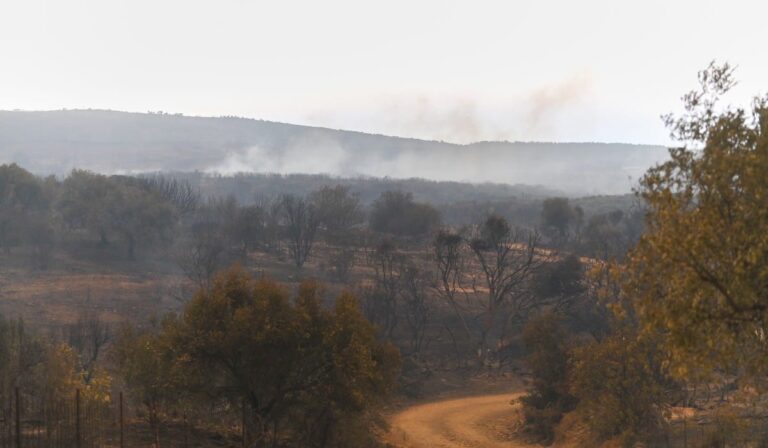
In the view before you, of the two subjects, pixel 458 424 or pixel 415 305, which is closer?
pixel 458 424

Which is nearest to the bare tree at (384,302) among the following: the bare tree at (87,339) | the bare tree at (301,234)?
the bare tree at (301,234)

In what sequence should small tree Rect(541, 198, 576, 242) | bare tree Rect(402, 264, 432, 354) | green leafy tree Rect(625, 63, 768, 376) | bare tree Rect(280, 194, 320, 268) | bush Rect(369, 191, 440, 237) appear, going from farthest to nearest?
small tree Rect(541, 198, 576, 242)
bush Rect(369, 191, 440, 237)
bare tree Rect(280, 194, 320, 268)
bare tree Rect(402, 264, 432, 354)
green leafy tree Rect(625, 63, 768, 376)

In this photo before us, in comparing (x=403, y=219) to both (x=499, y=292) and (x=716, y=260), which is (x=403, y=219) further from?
(x=716, y=260)

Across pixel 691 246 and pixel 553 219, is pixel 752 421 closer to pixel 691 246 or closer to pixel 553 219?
pixel 691 246

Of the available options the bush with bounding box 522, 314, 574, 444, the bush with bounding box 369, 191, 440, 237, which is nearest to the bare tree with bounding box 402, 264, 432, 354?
the bush with bounding box 522, 314, 574, 444

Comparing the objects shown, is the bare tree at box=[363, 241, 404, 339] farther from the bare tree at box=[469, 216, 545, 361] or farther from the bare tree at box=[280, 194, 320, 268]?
the bare tree at box=[280, 194, 320, 268]

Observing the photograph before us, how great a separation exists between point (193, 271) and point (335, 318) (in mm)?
40803

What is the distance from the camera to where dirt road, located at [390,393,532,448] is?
111 feet

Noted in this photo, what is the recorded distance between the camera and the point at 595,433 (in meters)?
29.0

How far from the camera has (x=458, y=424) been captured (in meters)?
37.7

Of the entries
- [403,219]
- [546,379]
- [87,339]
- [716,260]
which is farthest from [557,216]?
[716,260]

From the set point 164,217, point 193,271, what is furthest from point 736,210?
point 164,217

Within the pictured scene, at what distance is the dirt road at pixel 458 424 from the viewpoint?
111 feet

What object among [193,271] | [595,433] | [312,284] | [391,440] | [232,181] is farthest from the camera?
[232,181]
